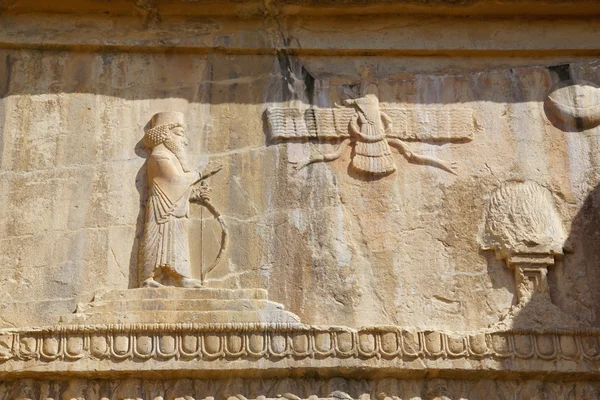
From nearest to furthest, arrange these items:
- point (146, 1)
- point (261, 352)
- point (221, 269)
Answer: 1. point (261, 352)
2. point (221, 269)
3. point (146, 1)

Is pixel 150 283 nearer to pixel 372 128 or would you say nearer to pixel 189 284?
pixel 189 284

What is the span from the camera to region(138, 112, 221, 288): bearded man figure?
31.9 feet

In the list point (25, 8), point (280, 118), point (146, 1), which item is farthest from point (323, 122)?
point (25, 8)

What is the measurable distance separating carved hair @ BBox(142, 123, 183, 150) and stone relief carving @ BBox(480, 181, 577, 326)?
2.72 metres

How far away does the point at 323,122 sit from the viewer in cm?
1043

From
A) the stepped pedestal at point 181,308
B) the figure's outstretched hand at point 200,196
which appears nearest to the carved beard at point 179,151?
the figure's outstretched hand at point 200,196

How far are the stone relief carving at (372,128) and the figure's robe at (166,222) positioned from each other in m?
0.93

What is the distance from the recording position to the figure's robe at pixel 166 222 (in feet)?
31.9

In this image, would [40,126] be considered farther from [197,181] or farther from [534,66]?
[534,66]

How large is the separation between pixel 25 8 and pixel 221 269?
300cm

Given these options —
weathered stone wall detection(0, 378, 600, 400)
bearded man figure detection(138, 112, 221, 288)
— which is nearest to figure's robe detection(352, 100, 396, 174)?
bearded man figure detection(138, 112, 221, 288)

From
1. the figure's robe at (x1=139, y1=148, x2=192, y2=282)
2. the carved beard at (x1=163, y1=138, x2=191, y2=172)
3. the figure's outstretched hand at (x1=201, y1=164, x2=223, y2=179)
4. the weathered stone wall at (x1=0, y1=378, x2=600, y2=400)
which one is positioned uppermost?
the carved beard at (x1=163, y1=138, x2=191, y2=172)

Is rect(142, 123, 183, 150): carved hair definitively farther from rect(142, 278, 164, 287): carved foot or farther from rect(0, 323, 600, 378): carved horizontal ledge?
rect(0, 323, 600, 378): carved horizontal ledge

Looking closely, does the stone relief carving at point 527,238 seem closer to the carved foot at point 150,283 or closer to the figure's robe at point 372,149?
the figure's robe at point 372,149
